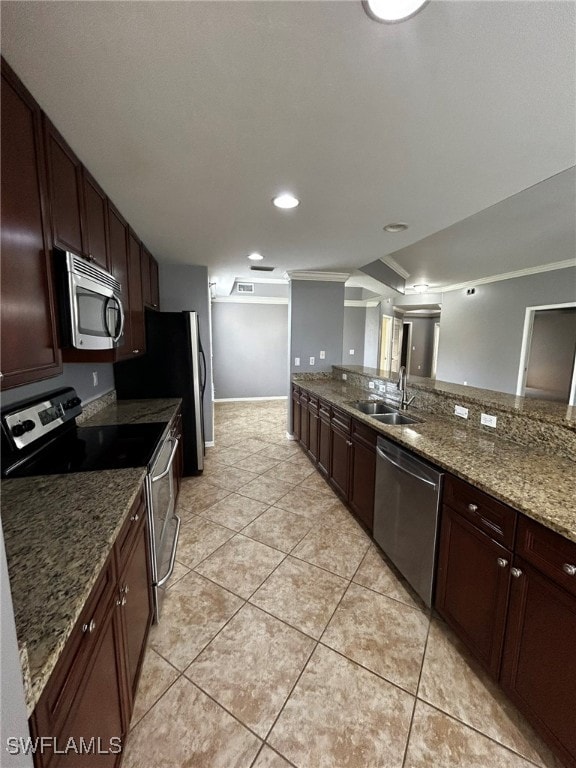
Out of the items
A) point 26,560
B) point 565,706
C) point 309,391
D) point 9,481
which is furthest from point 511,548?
point 309,391

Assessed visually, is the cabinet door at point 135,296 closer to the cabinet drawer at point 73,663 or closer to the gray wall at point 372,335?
the cabinet drawer at point 73,663

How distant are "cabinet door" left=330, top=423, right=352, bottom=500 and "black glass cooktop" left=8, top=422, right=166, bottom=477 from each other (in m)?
1.56

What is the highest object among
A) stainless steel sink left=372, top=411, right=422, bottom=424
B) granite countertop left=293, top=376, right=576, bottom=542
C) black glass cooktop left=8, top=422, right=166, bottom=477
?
granite countertop left=293, top=376, right=576, bottom=542

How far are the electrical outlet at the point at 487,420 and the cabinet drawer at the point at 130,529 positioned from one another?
2120 mm

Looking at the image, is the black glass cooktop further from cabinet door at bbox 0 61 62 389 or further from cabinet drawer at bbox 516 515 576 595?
cabinet drawer at bbox 516 515 576 595

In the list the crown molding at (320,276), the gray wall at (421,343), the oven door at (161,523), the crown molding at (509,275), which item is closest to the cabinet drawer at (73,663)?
the oven door at (161,523)

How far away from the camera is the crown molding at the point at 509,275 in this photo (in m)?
4.33

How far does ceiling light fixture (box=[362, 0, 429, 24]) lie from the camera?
0.81 metres

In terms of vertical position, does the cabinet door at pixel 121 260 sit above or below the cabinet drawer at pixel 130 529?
above

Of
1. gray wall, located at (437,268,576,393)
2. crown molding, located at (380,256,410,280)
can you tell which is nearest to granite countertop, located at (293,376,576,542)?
crown molding, located at (380,256,410,280)

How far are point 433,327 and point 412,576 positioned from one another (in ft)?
30.8

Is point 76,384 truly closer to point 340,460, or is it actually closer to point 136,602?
point 136,602

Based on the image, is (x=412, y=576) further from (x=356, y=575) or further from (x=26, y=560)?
(x=26, y=560)

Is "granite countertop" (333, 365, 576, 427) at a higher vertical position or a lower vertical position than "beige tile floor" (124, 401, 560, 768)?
higher
